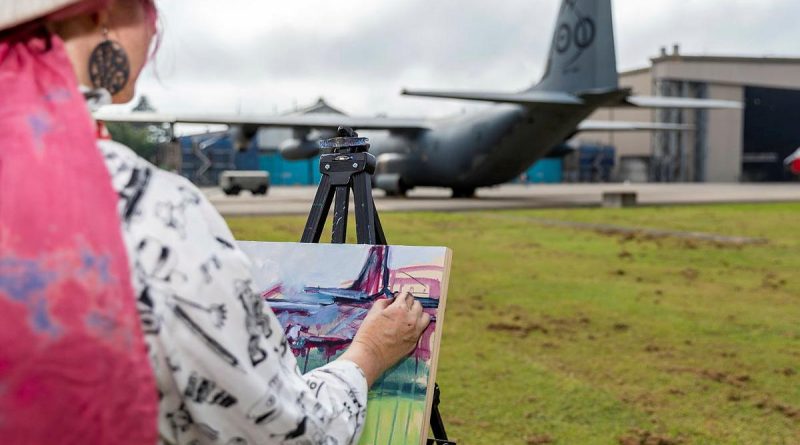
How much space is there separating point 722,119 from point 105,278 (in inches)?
2009

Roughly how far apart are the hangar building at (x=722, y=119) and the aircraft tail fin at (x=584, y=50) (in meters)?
29.1

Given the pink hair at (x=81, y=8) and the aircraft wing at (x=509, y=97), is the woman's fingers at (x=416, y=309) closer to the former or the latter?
the pink hair at (x=81, y=8)

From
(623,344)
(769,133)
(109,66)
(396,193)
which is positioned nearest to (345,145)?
(109,66)

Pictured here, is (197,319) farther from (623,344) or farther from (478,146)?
(478,146)

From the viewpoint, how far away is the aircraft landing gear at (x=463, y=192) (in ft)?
72.4

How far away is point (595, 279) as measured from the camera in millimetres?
7656

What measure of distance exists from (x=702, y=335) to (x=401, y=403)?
4.20m

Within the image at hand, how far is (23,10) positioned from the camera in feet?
3.17

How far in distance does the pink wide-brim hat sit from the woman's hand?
36.9 inches

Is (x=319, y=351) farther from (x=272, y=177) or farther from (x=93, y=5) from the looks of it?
(x=272, y=177)

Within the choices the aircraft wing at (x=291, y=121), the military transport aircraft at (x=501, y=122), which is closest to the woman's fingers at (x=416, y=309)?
the military transport aircraft at (x=501, y=122)

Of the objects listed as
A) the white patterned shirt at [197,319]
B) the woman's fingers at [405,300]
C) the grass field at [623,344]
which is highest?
the white patterned shirt at [197,319]

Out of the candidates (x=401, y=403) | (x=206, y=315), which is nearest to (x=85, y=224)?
(x=206, y=315)

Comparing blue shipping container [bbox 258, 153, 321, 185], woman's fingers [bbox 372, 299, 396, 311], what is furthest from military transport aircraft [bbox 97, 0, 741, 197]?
blue shipping container [bbox 258, 153, 321, 185]
